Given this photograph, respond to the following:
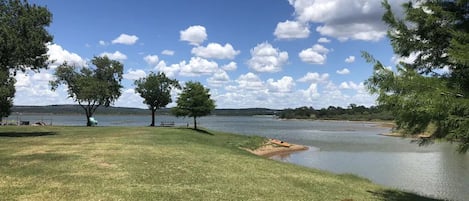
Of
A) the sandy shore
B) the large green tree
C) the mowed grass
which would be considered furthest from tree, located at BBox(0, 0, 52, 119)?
the large green tree

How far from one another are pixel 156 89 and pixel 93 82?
1014 cm

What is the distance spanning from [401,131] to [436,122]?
201 cm

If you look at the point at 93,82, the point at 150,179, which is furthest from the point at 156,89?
the point at 150,179

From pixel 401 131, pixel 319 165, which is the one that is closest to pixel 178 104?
pixel 319 165

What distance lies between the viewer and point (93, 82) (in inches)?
2496

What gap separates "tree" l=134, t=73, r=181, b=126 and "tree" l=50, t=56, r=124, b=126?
3526 mm

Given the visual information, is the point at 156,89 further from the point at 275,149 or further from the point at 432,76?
the point at 432,76

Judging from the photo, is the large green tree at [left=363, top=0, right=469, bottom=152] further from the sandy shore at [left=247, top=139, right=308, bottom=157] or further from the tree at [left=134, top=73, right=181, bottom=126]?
the tree at [left=134, top=73, right=181, bottom=126]

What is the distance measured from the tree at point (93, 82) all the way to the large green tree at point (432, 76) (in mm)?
54531

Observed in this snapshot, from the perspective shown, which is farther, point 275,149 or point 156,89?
point 156,89

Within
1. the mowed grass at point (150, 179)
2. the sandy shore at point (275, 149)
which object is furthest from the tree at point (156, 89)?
the mowed grass at point (150, 179)

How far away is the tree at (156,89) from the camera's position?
6988cm

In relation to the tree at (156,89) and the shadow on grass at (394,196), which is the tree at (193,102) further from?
the shadow on grass at (394,196)

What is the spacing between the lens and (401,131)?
1186 centimetres
